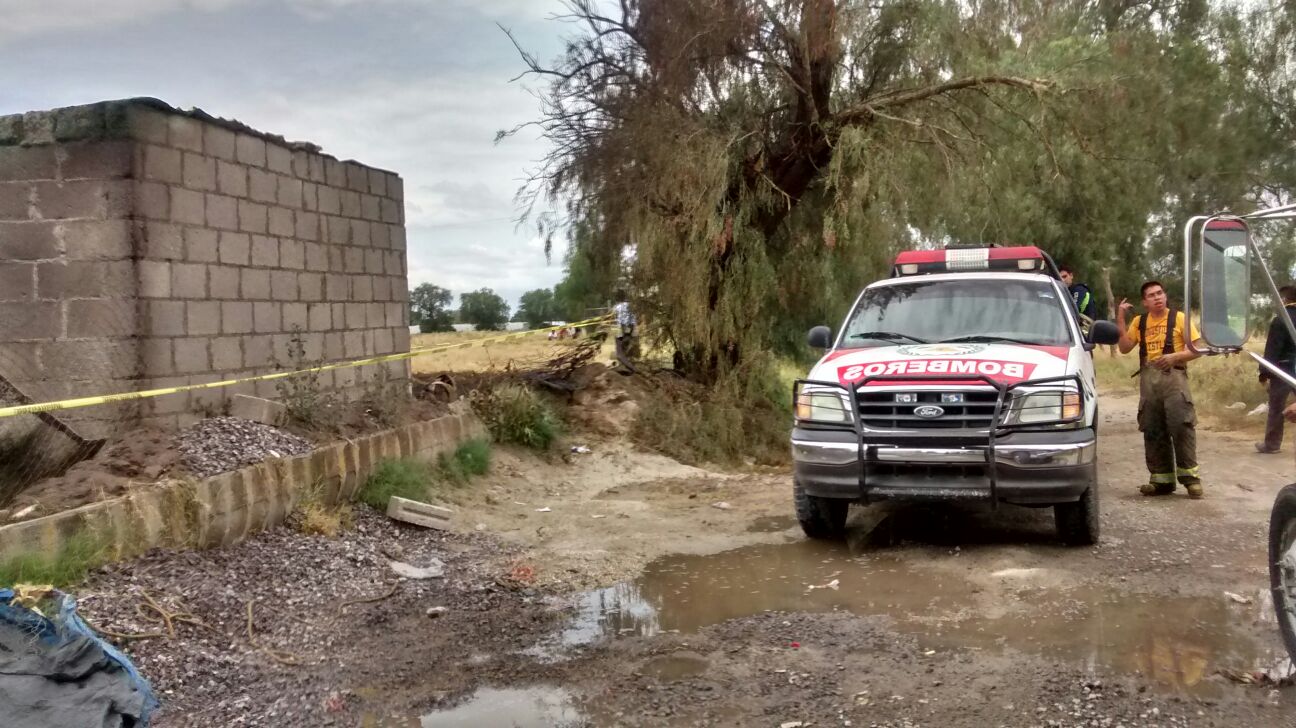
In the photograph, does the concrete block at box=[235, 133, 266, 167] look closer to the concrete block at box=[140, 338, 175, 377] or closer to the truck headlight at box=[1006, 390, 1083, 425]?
the concrete block at box=[140, 338, 175, 377]

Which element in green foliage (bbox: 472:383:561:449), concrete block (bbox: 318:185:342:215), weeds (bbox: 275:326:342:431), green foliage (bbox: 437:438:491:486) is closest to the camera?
weeds (bbox: 275:326:342:431)

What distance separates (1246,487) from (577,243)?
886cm

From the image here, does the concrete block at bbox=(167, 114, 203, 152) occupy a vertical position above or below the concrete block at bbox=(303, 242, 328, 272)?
above

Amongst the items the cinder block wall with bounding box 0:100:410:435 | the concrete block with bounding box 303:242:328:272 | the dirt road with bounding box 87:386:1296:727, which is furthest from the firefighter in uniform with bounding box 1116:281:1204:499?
the cinder block wall with bounding box 0:100:410:435

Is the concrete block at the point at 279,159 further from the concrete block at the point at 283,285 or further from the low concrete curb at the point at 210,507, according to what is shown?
the low concrete curb at the point at 210,507

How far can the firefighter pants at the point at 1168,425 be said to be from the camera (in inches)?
325

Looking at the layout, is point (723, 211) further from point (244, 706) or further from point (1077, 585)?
point (244, 706)

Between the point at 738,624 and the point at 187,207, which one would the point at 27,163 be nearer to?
the point at 187,207

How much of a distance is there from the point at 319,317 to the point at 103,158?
8.01ft

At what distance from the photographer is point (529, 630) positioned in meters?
5.48

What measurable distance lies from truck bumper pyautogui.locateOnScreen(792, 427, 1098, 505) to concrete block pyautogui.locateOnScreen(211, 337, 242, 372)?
175 inches

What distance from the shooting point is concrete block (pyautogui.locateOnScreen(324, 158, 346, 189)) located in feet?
29.3

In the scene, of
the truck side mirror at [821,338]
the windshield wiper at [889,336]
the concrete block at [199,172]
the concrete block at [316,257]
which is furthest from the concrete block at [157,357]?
the windshield wiper at [889,336]

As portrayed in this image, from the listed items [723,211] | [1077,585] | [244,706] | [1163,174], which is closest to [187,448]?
[244,706]
